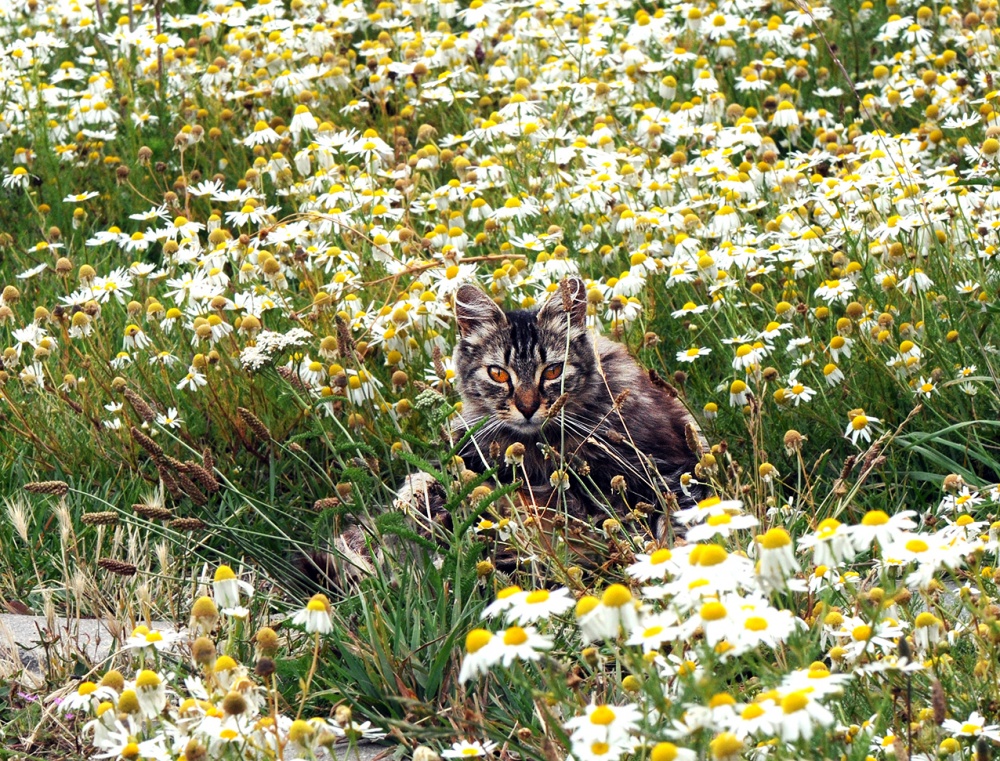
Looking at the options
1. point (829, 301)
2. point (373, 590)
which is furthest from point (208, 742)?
point (829, 301)

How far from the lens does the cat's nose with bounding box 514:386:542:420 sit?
468 cm

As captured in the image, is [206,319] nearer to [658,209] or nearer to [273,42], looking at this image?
[658,209]

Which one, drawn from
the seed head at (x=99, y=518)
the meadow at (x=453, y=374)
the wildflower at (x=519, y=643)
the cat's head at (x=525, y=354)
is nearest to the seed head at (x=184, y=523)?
the meadow at (x=453, y=374)

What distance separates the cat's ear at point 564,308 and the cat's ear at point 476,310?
0.53ft

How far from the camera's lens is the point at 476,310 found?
16.1ft

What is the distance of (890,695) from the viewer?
2693 mm

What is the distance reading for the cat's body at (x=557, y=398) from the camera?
4.73 meters

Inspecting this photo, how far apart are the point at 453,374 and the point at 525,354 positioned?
10.7 inches

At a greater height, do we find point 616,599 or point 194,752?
point 616,599

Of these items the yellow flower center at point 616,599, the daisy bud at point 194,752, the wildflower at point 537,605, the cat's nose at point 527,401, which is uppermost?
the yellow flower center at point 616,599

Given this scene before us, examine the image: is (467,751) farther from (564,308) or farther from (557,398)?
(564,308)

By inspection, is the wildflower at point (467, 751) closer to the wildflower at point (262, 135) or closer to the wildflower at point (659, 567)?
the wildflower at point (659, 567)

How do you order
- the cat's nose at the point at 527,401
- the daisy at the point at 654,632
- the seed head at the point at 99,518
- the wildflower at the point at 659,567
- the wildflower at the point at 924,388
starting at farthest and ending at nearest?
the cat's nose at the point at 527,401 < the wildflower at the point at 924,388 < the seed head at the point at 99,518 < the wildflower at the point at 659,567 < the daisy at the point at 654,632

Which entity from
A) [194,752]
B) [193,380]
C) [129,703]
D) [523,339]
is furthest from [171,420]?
[194,752]
